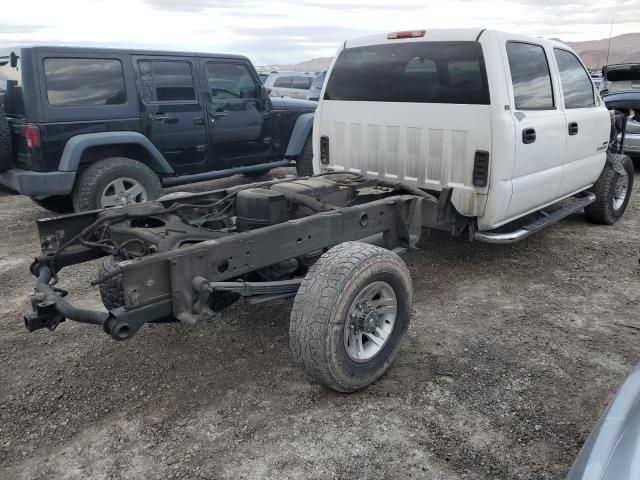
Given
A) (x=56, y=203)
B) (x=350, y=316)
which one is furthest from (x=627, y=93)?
(x=56, y=203)

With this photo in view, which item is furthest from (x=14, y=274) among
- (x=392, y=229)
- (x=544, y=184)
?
(x=544, y=184)

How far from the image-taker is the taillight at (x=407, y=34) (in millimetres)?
4570

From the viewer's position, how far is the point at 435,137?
4.52 meters

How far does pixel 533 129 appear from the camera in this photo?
14.7ft

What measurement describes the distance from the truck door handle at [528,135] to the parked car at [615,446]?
8.73 feet

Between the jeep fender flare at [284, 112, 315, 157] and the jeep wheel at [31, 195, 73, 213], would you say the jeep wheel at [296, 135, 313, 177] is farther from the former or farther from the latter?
the jeep wheel at [31, 195, 73, 213]

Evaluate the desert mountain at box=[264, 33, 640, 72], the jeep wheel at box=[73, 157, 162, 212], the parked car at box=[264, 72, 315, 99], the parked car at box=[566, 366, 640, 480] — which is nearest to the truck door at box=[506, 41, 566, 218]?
the parked car at box=[566, 366, 640, 480]

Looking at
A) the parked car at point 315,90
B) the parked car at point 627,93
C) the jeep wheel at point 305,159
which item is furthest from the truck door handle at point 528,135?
the parked car at point 315,90

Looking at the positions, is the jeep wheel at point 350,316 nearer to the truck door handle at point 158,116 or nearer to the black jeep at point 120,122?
the black jeep at point 120,122

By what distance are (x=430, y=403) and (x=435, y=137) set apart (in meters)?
2.27

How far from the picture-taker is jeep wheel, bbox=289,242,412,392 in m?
2.93

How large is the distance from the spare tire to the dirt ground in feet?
6.25

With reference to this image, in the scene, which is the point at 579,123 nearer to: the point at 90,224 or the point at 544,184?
the point at 544,184

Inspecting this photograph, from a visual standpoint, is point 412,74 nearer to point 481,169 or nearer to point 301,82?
point 481,169
